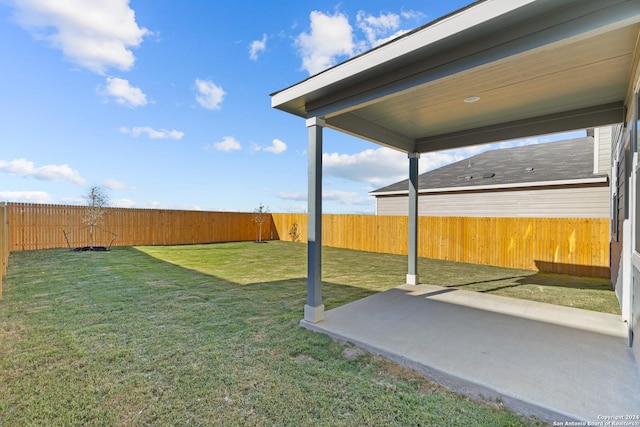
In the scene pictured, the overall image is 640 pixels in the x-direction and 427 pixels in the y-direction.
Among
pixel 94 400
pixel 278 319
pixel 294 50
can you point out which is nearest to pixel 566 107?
pixel 278 319

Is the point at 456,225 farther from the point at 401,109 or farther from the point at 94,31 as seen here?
the point at 94,31

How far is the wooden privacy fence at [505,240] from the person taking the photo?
23.8ft

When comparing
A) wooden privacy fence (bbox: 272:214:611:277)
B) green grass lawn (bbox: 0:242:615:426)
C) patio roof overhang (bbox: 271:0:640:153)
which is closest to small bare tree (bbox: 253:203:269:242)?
wooden privacy fence (bbox: 272:214:611:277)

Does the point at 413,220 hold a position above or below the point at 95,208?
below

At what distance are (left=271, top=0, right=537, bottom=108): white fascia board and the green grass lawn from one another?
2.72m

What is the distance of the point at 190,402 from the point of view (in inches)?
79.3

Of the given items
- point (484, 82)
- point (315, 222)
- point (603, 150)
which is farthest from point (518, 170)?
point (315, 222)

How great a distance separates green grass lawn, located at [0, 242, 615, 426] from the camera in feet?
6.20

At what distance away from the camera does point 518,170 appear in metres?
10.4

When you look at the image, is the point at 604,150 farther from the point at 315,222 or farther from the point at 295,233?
the point at 295,233

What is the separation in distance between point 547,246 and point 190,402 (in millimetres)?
9116

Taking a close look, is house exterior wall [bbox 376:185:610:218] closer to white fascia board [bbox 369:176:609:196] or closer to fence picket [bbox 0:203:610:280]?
white fascia board [bbox 369:176:609:196]

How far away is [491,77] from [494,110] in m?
1.17

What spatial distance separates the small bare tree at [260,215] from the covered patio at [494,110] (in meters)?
12.0
